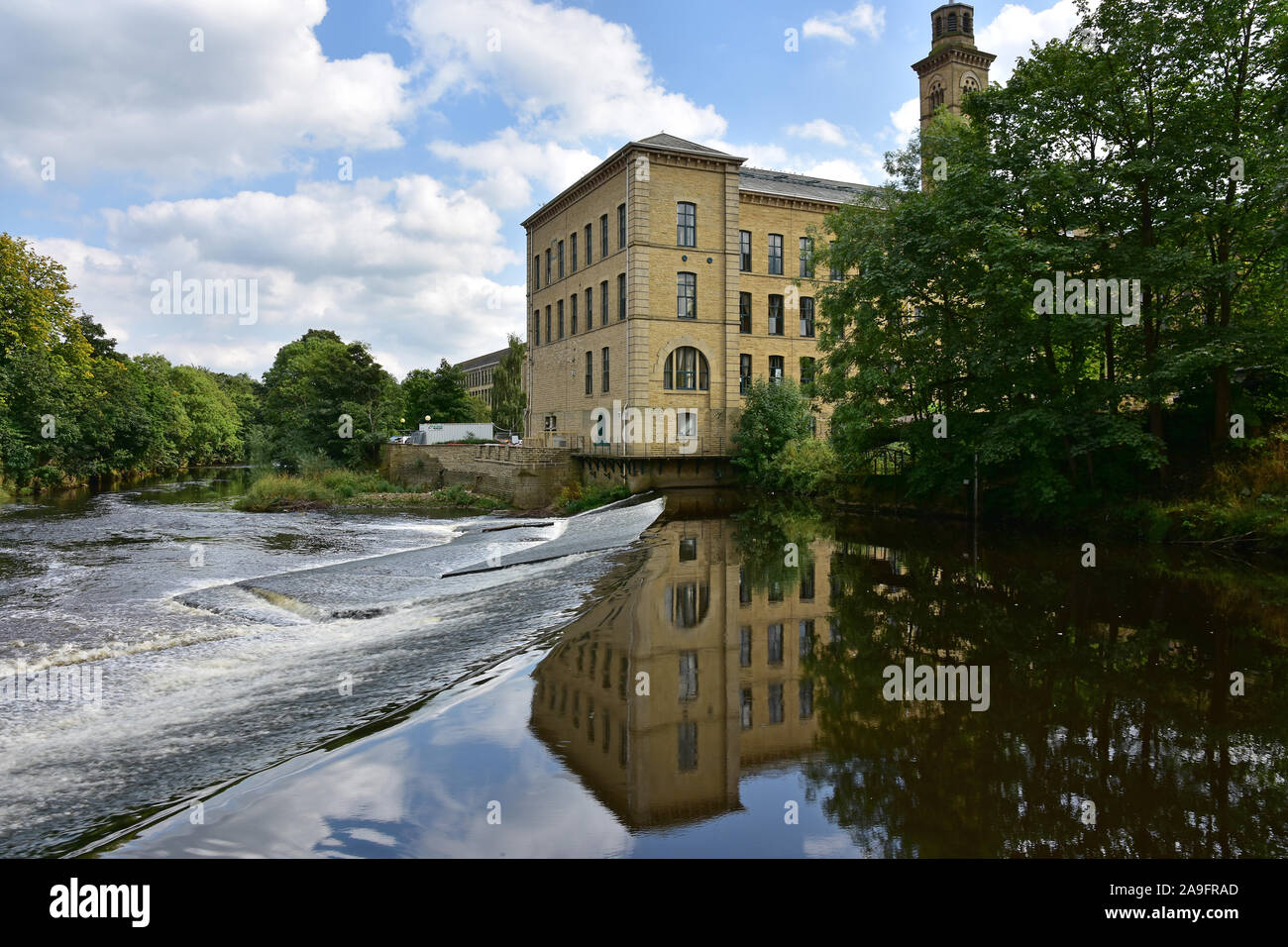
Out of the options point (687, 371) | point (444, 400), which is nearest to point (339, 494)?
point (687, 371)

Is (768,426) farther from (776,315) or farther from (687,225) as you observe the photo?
(687,225)

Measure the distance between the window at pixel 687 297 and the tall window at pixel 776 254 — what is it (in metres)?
5.96

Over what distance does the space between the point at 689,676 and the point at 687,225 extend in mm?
30405

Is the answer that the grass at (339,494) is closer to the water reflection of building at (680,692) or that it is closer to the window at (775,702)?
the water reflection of building at (680,692)

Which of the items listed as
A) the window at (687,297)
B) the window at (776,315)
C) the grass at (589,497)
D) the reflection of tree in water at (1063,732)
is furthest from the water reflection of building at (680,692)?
the window at (776,315)

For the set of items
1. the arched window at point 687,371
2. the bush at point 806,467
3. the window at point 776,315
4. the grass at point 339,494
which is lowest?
the grass at point 339,494

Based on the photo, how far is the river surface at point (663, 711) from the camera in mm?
4680

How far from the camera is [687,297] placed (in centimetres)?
3541

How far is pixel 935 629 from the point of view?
31.2 ft

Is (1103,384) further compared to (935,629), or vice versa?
(1103,384)

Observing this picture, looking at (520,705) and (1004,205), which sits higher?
(1004,205)
